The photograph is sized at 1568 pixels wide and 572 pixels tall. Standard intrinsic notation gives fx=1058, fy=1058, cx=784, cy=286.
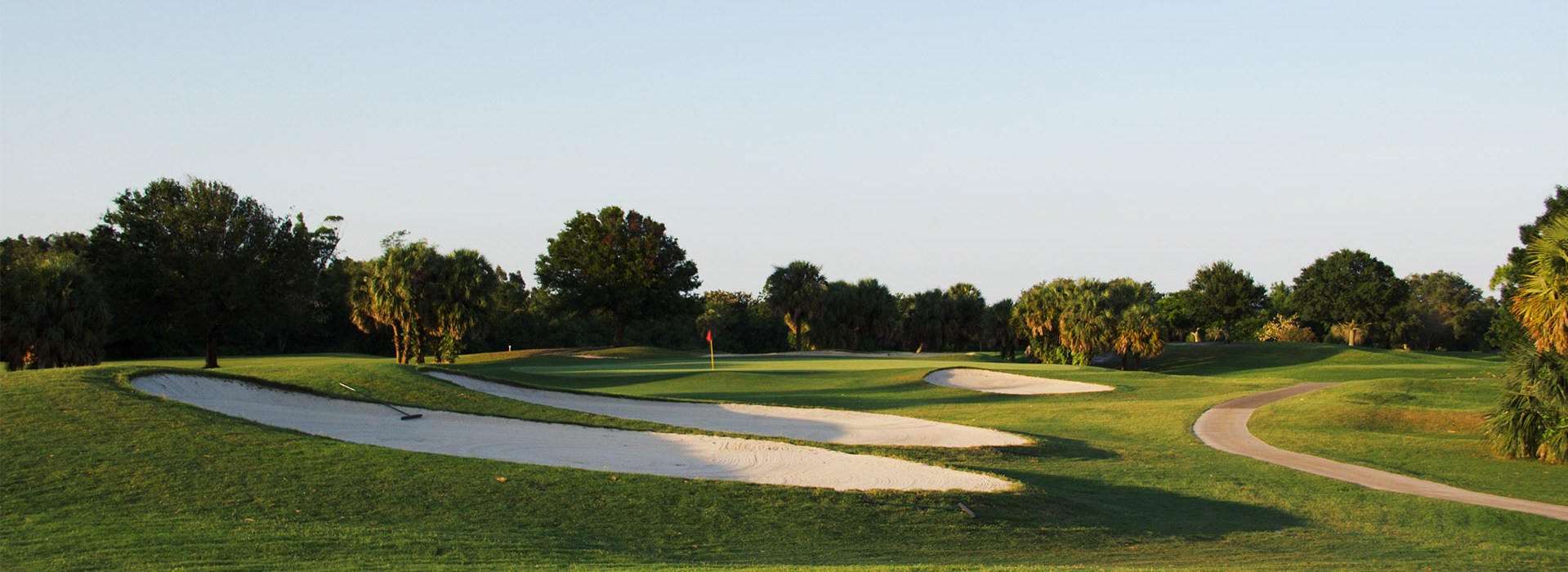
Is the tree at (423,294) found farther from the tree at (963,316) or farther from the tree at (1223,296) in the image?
the tree at (1223,296)

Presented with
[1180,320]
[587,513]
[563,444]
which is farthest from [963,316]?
[587,513]

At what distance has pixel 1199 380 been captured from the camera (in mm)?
42188

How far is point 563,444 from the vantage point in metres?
16.6

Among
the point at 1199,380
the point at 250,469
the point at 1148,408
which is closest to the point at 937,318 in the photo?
the point at 1199,380

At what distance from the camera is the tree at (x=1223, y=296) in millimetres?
79750

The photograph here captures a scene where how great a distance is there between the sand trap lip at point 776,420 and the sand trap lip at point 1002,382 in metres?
12.5

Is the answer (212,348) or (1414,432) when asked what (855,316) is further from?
(1414,432)

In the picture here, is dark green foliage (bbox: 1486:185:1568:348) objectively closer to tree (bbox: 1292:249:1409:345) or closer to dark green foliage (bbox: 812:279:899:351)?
tree (bbox: 1292:249:1409:345)

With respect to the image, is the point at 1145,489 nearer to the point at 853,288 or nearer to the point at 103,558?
the point at 103,558

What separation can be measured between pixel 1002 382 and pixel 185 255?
33034 mm

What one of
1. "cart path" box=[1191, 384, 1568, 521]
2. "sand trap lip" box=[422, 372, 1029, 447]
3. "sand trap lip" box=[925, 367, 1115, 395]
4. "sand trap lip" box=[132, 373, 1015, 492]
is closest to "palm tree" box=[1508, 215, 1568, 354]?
"cart path" box=[1191, 384, 1568, 521]

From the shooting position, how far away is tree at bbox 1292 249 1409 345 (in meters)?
75.1

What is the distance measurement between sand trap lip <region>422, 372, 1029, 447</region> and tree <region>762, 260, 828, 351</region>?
43.8m

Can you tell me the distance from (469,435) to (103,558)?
910 centimetres
